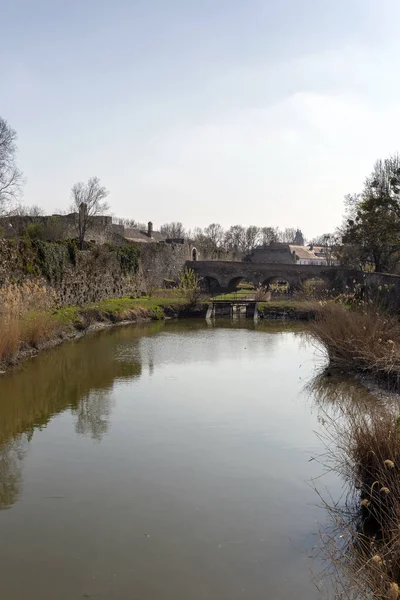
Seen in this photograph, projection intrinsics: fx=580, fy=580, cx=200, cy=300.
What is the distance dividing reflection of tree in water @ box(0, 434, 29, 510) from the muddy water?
0.03 m

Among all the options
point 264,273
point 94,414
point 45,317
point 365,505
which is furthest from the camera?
point 264,273

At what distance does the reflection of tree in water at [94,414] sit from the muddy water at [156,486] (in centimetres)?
5

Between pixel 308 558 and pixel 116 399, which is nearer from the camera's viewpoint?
pixel 308 558

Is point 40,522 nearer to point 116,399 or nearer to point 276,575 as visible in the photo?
point 276,575

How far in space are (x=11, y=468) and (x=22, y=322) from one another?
28.6 ft

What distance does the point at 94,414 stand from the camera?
11.6 m

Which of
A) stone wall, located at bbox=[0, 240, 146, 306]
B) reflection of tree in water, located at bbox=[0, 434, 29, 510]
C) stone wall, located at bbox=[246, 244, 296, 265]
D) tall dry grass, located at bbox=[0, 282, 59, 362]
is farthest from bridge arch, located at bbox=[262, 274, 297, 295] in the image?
reflection of tree in water, located at bbox=[0, 434, 29, 510]

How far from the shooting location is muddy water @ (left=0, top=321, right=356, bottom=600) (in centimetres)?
573

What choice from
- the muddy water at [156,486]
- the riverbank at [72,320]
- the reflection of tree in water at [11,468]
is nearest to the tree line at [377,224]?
the riverbank at [72,320]

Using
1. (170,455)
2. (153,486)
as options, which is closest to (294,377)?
(170,455)

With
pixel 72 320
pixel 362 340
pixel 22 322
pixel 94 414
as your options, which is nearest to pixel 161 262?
pixel 72 320

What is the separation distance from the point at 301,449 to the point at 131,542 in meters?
3.81

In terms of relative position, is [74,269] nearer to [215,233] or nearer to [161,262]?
[161,262]

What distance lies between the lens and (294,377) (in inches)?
604
